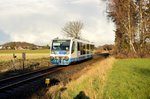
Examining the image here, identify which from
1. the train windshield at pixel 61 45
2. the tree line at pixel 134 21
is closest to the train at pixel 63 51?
the train windshield at pixel 61 45

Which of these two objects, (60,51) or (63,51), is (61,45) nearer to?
(60,51)

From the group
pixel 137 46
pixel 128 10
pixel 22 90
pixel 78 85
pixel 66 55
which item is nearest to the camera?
pixel 78 85

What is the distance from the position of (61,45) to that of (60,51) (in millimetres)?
685

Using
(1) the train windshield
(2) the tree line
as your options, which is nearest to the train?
(1) the train windshield

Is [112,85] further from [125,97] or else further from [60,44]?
[60,44]

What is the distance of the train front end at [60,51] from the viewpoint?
1195 inches

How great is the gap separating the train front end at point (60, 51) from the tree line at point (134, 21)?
16.4m

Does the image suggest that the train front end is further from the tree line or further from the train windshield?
the tree line

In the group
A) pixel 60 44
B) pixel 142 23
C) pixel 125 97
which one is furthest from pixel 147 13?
pixel 125 97

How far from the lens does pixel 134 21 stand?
47.6m

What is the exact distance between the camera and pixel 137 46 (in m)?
48.5

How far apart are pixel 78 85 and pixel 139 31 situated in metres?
35.1

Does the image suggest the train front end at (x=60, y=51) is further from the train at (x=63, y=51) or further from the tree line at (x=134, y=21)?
the tree line at (x=134, y=21)

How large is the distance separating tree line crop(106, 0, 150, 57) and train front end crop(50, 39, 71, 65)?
16353mm
